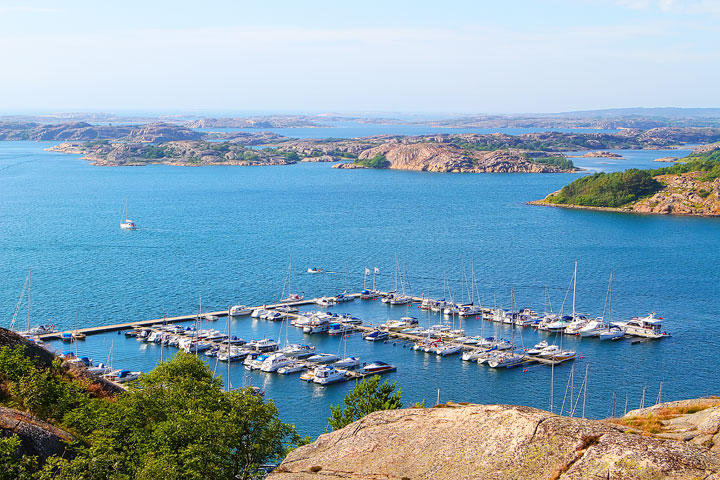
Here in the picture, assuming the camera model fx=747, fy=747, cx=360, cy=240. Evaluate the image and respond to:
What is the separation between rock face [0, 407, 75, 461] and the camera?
15.5 metres

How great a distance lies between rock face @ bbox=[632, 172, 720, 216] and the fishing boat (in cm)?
6053

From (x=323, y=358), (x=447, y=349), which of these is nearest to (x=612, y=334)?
(x=447, y=349)

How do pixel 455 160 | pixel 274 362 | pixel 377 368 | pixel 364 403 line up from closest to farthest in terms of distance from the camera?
pixel 364 403, pixel 377 368, pixel 274 362, pixel 455 160

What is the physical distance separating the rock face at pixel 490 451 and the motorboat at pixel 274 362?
2979cm

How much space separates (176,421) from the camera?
679 inches

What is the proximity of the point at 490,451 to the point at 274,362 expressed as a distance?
Answer: 108 feet

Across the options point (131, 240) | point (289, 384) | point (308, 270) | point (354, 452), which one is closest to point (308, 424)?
point (289, 384)

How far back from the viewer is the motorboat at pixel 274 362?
139 ft

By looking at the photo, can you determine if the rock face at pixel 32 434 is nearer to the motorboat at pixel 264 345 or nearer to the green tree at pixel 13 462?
the green tree at pixel 13 462

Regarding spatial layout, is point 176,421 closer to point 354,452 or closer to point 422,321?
point 354,452

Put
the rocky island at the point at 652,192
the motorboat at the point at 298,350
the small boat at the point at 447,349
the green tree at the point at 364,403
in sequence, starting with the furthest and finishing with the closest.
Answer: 1. the rocky island at the point at 652,192
2. the small boat at the point at 447,349
3. the motorboat at the point at 298,350
4. the green tree at the point at 364,403

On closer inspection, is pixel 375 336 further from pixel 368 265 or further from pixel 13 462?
pixel 13 462

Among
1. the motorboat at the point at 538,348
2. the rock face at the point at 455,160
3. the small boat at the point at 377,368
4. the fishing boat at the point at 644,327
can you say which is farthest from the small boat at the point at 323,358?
the rock face at the point at 455,160

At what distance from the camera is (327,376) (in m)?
40.8
